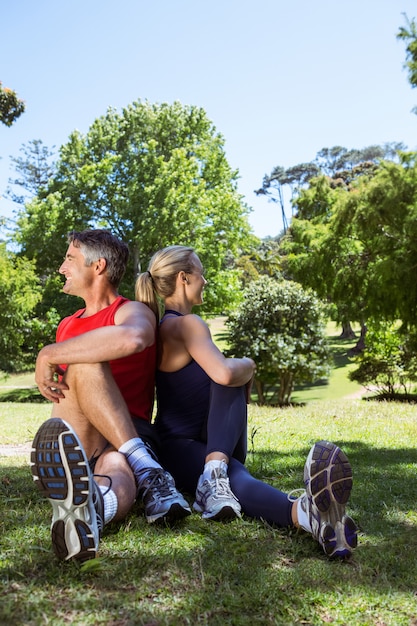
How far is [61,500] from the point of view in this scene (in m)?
2.21

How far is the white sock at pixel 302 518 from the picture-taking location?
255 centimetres

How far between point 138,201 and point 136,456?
2079 centimetres

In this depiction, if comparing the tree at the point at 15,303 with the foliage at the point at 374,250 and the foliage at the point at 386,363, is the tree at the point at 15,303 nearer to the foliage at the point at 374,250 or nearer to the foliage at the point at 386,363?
the foliage at the point at 374,250

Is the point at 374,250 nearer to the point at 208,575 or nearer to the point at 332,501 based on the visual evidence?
the point at 332,501

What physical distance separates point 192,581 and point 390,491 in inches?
78.3

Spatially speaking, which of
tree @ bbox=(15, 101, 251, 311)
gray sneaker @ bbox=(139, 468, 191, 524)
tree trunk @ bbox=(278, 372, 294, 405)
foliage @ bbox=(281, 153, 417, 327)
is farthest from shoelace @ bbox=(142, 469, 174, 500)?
tree @ bbox=(15, 101, 251, 311)

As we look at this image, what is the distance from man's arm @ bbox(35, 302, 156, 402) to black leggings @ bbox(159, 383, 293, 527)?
0.49 meters

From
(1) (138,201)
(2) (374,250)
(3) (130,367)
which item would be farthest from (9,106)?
(3) (130,367)

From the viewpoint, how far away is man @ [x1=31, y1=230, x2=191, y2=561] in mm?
2221

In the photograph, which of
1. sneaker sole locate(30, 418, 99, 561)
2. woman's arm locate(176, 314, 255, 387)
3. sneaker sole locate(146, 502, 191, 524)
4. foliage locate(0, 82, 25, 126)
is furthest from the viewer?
foliage locate(0, 82, 25, 126)

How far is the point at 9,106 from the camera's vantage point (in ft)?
67.9

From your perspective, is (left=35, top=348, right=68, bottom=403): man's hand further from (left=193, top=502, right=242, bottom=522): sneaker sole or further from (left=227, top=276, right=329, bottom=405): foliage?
(left=227, top=276, right=329, bottom=405): foliage

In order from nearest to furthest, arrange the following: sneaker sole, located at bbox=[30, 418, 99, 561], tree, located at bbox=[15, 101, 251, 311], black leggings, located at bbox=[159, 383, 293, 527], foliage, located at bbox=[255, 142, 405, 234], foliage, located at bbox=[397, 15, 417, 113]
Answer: sneaker sole, located at bbox=[30, 418, 99, 561] → black leggings, located at bbox=[159, 383, 293, 527] → foliage, located at bbox=[397, 15, 417, 113] → tree, located at bbox=[15, 101, 251, 311] → foliage, located at bbox=[255, 142, 405, 234]

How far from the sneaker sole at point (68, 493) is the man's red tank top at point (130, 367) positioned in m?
0.93
